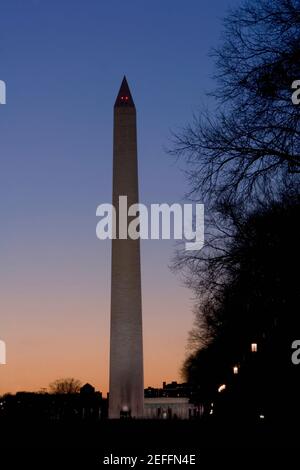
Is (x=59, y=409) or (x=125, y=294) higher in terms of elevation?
(x=125, y=294)

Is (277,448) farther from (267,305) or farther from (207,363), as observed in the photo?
(207,363)

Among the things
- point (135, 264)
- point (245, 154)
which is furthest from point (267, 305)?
point (135, 264)

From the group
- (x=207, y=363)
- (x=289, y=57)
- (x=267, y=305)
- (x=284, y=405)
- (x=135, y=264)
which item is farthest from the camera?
(x=207, y=363)

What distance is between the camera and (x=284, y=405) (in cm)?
3347

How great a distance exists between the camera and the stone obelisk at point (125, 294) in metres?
66.7

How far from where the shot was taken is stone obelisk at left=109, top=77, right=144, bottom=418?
219ft

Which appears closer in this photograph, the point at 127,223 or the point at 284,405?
the point at 284,405

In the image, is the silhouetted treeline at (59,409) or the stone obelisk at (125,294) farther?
the stone obelisk at (125,294)

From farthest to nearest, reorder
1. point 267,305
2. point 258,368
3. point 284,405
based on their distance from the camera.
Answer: point 258,368 < point 284,405 < point 267,305

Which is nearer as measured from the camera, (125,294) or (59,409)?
(125,294)

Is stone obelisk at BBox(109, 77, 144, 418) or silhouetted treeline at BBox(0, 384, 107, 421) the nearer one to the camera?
silhouetted treeline at BBox(0, 384, 107, 421)

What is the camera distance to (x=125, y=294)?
66.6m
